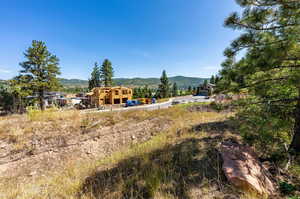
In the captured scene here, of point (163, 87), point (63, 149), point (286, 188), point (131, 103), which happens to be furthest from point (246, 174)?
point (163, 87)

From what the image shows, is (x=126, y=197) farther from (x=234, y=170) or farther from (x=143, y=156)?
(x=234, y=170)

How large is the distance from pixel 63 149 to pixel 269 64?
263 inches

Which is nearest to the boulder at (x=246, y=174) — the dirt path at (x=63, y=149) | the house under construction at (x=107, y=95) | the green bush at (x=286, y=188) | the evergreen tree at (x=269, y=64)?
the green bush at (x=286, y=188)

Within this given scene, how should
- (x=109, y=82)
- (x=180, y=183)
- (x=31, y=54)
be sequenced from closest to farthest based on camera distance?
(x=180, y=183), (x=31, y=54), (x=109, y=82)

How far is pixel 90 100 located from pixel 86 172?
2920 cm

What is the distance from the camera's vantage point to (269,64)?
1.88 m

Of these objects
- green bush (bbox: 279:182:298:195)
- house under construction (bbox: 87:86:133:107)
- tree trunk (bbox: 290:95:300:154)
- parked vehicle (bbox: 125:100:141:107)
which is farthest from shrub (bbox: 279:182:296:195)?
house under construction (bbox: 87:86:133:107)

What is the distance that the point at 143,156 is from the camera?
3062mm

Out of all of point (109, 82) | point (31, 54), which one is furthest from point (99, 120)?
point (109, 82)

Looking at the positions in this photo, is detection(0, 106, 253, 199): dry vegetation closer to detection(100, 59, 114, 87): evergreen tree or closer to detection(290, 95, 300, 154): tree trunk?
detection(290, 95, 300, 154): tree trunk

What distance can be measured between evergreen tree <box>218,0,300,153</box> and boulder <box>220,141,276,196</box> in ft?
2.02

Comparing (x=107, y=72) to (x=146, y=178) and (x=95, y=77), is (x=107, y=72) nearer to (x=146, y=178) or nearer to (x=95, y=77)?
(x=95, y=77)

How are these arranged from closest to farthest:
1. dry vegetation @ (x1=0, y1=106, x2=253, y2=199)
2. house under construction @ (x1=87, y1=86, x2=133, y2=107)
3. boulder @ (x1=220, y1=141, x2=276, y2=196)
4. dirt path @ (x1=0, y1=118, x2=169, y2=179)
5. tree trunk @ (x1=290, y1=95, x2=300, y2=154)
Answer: boulder @ (x1=220, y1=141, x2=276, y2=196) < dry vegetation @ (x1=0, y1=106, x2=253, y2=199) < tree trunk @ (x1=290, y1=95, x2=300, y2=154) < dirt path @ (x1=0, y1=118, x2=169, y2=179) < house under construction @ (x1=87, y1=86, x2=133, y2=107)

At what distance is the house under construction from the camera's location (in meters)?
27.3
